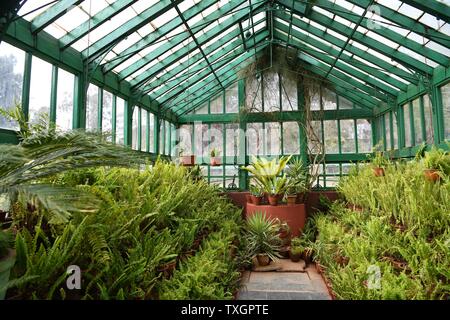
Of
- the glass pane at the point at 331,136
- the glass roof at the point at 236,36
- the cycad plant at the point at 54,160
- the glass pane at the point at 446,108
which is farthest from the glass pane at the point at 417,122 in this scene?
the cycad plant at the point at 54,160

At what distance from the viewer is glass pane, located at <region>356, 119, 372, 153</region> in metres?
9.45

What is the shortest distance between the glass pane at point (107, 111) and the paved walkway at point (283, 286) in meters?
4.02

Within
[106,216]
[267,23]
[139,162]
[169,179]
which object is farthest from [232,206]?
[267,23]

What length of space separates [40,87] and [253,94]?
6726 mm

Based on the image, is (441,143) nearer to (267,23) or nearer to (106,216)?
(267,23)

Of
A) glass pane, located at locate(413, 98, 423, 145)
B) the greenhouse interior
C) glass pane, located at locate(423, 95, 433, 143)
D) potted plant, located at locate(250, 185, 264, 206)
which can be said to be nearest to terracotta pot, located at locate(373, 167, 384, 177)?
the greenhouse interior

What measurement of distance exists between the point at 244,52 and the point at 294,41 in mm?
1429

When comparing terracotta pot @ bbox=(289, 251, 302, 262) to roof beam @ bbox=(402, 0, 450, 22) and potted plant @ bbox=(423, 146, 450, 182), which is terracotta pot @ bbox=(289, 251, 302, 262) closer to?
potted plant @ bbox=(423, 146, 450, 182)

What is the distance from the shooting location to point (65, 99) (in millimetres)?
4695

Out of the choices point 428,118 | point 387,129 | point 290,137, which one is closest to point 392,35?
point 428,118

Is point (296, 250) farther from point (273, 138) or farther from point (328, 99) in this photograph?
point (328, 99)

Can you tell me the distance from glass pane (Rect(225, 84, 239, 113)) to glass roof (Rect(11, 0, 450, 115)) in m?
0.64

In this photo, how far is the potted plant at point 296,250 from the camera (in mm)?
3896

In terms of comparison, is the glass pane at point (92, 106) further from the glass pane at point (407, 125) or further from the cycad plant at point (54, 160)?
the glass pane at point (407, 125)
